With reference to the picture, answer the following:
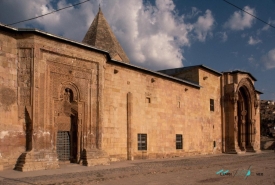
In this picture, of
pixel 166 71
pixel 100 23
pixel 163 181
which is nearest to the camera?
pixel 163 181

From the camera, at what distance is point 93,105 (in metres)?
16.9

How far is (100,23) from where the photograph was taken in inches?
1125

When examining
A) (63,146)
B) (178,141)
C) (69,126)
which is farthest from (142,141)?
(63,146)

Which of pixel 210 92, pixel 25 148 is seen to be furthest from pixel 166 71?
pixel 25 148

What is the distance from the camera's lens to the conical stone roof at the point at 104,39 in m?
26.7

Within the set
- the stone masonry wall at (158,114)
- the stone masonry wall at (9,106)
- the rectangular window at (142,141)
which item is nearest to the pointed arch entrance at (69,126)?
the stone masonry wall at (158,114)

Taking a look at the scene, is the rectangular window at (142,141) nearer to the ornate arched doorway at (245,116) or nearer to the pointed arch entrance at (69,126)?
the pointed arch entrance at (69,126)

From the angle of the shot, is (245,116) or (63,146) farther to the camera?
(245,116)

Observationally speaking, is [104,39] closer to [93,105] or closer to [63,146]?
[93,105]

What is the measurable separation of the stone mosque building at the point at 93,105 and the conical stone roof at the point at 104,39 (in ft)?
0.34

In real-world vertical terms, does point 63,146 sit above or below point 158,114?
below

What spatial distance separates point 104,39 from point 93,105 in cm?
1185

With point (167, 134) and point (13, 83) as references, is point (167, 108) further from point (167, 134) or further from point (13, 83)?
point (13, 83)

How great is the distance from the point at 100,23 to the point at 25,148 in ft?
56.5
